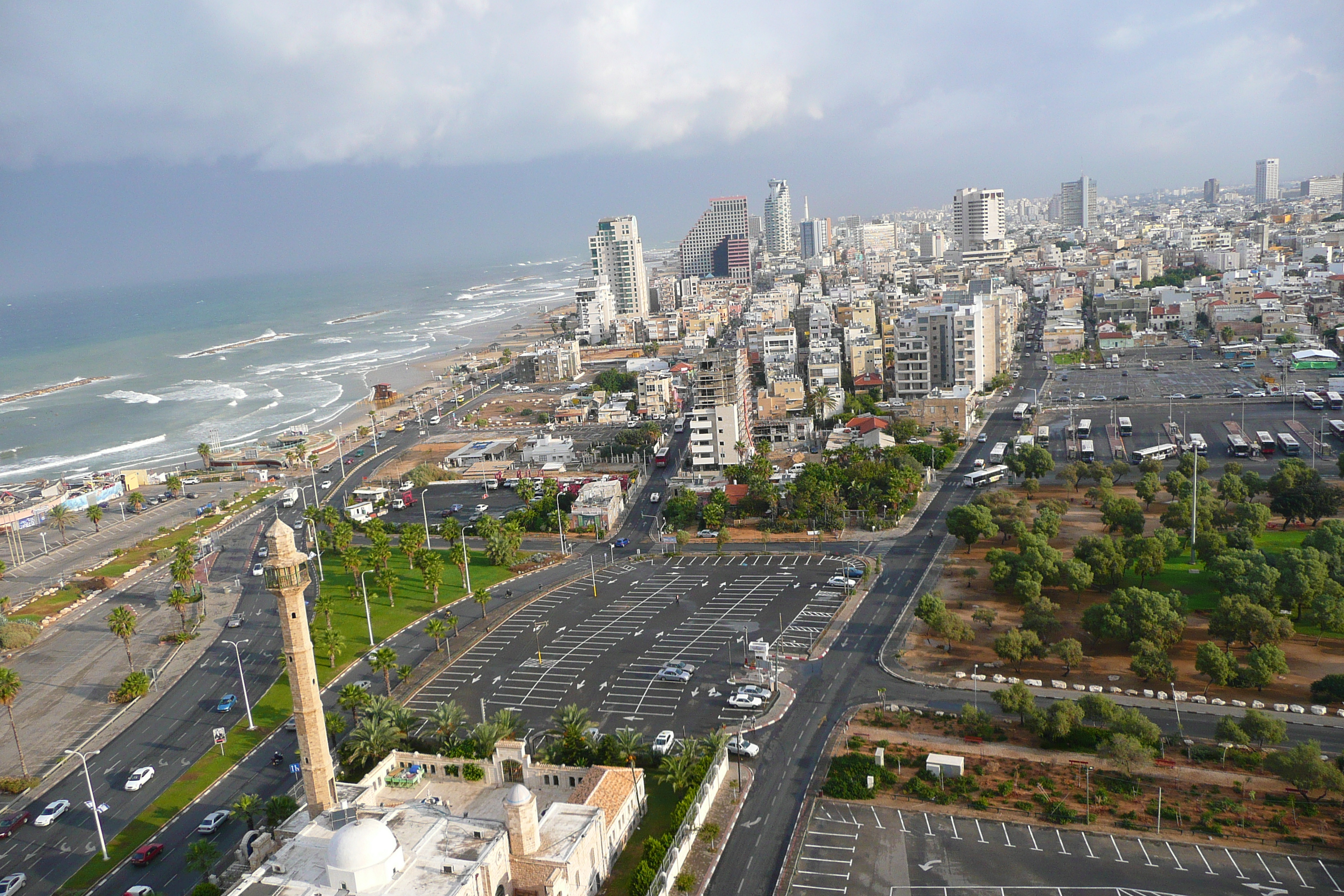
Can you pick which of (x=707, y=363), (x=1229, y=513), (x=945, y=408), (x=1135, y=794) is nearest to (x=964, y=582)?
(x=1229, y=513)

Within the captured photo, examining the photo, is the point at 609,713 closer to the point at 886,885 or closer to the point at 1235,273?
the point at 886,885

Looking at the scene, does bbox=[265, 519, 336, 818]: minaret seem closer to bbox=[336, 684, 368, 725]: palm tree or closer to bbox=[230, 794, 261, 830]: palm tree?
bbox=[230, 794, 261, 830]: palm tree

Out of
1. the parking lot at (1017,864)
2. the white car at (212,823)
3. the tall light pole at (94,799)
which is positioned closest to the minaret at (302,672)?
the white car at (212,823)

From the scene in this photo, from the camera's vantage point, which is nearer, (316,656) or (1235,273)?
(316,656)

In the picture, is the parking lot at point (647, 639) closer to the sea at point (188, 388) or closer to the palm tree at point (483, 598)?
the palm tree at point (483, 598)

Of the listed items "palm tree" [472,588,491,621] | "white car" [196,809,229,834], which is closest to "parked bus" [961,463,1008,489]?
"palm tree" [472,588,491,621]

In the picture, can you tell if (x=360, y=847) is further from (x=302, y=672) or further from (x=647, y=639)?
(x=647, y=639)
